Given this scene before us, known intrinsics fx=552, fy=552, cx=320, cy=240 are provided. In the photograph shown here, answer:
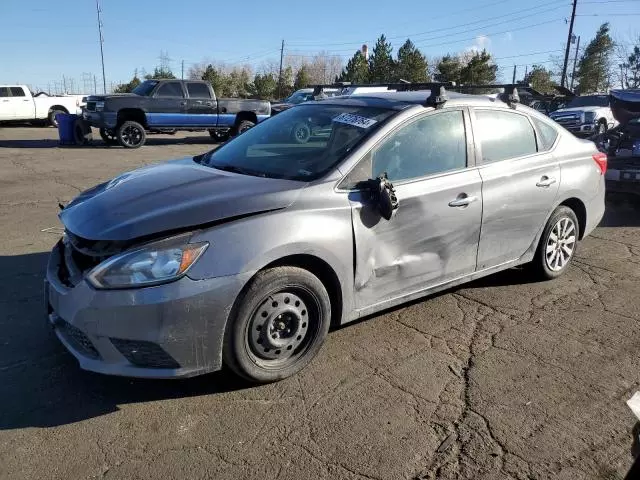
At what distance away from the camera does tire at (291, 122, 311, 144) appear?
4094 mm

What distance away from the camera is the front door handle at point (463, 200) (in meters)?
3.95

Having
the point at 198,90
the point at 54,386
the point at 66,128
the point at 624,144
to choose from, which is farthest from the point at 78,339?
the point at 66,128

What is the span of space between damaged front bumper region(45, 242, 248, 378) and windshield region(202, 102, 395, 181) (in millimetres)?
1050

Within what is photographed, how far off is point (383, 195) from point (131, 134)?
48.7 ft

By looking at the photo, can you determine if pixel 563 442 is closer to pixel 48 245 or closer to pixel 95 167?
pixel 48 245

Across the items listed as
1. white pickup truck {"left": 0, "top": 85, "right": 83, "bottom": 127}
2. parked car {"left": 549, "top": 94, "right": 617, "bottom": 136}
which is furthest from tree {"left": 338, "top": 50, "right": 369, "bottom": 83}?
Answer: parked car {"left": 549, "top": 94, "right": 617, "bottom": 136}

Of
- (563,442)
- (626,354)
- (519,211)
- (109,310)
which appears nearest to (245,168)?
(109,310)

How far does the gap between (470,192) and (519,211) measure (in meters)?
0.64

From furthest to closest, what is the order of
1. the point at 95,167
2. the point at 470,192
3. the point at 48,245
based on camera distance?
the point at 95,167 < the point at 48,245 < the point at 470,192

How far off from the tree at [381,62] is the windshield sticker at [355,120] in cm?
4896

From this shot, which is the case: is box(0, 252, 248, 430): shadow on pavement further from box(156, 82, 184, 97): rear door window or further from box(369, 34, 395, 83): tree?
box(369, 34, 395, 83): tree

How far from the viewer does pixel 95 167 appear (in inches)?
488

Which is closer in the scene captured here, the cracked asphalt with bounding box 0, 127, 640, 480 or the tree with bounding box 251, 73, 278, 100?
the cracked asphalt with bounding box 0, 127, 640, 480

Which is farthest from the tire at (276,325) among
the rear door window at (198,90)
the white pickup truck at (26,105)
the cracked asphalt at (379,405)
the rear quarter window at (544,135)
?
the white pickup truck at (26,105)
